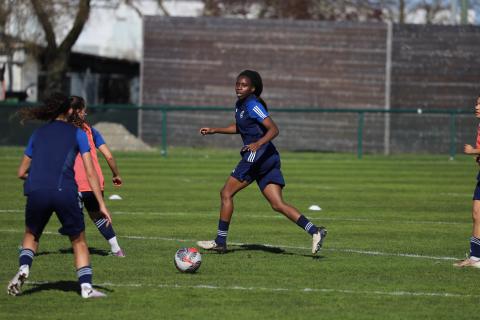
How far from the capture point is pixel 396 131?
3875cm

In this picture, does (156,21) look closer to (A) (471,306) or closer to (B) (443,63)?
(B) (443,63)

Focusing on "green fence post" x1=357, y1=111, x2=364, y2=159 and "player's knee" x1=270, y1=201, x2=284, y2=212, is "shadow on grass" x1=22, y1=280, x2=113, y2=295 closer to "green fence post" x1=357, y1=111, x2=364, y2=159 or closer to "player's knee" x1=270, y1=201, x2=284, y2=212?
"player's knee" x1=270, y1=201, x2=284, y2=212

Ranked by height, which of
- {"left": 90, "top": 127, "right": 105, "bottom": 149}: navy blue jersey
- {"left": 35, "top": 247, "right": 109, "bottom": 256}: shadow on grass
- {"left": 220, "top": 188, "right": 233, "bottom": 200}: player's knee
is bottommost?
{"left": 35, "top": 247, "right": 109, "bottom": 256}: shadow on grass

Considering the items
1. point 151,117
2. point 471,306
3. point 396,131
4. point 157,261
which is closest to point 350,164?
point 396,131

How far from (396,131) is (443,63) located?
3.32 meters

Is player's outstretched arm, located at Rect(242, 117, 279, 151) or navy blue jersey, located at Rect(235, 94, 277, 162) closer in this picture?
player's outstretched arm, located at Rect(242, 117, 279, 151)

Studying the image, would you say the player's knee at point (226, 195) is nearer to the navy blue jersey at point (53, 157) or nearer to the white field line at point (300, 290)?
the white field line at point (300, 290)

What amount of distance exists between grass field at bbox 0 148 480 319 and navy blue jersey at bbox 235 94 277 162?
118 cm

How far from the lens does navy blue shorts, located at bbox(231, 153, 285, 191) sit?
42.2 ft

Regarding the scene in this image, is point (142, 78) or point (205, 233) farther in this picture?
point (142, 78)

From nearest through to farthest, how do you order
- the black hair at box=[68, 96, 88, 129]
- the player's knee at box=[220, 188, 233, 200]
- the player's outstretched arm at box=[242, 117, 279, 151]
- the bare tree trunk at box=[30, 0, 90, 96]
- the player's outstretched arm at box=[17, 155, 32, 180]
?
the player's outstretched arm at box=[17, 155, 32, 180] → the black hair at box=[68, 96, 88, 129] → the player's outstretched arm at box=[242, 117, 279, 151] → the player's knee at box=[220, 188, 233, 200] → the bare tree trunk at box=[30, 0, 90, 96]

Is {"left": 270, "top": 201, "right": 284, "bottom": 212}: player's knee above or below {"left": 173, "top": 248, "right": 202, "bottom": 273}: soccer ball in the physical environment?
above

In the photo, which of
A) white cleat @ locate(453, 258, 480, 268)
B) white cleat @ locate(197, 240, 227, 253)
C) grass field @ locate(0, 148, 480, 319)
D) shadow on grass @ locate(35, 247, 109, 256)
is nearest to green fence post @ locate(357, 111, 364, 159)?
grass field @ locate(0, 148, 480, 319)

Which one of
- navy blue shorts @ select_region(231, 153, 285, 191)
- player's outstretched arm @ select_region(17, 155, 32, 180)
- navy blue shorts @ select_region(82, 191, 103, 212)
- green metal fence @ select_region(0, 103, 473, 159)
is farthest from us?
green metal fence @ select_region(0, 103, 473, 159)
